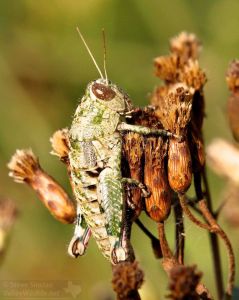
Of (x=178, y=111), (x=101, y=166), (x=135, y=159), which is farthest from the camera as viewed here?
(x=101, y=166)

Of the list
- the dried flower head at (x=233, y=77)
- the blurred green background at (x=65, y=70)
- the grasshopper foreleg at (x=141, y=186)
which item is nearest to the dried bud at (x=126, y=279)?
the grasshopper foreleg at (x=141, y=186)

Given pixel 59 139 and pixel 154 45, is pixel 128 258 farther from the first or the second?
pixel 154 45

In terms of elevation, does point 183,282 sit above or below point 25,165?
below

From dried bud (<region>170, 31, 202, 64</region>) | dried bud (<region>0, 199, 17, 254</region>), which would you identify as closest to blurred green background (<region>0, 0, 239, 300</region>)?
dried bud (<region>0, 199, 17, 254</region>)

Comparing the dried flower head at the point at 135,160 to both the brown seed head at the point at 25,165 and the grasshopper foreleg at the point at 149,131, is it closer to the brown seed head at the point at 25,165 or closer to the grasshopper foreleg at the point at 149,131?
the grasshopper foreleg at the point at 149,131

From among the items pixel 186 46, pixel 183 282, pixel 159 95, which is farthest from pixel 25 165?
pixel 183 282

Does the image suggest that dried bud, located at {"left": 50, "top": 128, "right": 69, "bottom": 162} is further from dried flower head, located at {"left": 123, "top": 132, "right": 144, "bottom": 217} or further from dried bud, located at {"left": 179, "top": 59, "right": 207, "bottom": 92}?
dried bud, located at {"left": 179, "top": 59, "right": 207, "bottom": 92}

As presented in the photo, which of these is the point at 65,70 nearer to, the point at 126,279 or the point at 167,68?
the point at 167,68
